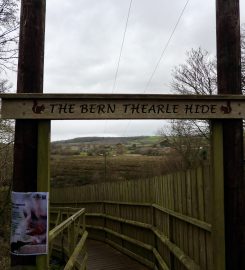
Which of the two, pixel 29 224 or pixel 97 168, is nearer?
pixel 29 224

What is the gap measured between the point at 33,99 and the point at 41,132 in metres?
0.34

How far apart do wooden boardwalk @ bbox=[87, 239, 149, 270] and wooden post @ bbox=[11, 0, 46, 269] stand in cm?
620

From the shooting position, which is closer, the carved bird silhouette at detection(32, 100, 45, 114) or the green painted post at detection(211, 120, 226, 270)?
the carved bird silhouette at detection(32, 100, 45, 114)

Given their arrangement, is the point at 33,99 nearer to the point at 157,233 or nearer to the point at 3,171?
the point at 157,233

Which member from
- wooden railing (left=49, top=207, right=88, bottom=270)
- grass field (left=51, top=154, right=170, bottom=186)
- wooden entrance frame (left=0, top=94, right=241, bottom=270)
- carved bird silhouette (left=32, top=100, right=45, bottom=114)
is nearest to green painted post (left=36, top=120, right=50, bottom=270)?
wooden entrance frame (left=0, top=94, right=241, bottom=270)

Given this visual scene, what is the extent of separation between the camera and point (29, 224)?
→ 4.49m

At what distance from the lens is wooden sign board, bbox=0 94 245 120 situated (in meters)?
4.48

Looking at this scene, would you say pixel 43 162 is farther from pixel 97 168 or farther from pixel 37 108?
pixel 97 168

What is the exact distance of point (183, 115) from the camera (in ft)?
15.2

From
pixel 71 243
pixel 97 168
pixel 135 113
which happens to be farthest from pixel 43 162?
pixel 97 168

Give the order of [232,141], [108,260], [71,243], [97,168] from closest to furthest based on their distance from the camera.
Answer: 1. [232,141]
2. [71,243]
3. [108,260]
4. [97,168]

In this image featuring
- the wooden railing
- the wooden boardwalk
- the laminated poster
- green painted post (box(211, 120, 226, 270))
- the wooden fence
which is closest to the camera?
the laminated poster

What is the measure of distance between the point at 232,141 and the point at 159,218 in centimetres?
456

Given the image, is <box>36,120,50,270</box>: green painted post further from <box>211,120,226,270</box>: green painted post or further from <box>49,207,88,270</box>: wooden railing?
<box>211,120,226,270</box>: green painted post
